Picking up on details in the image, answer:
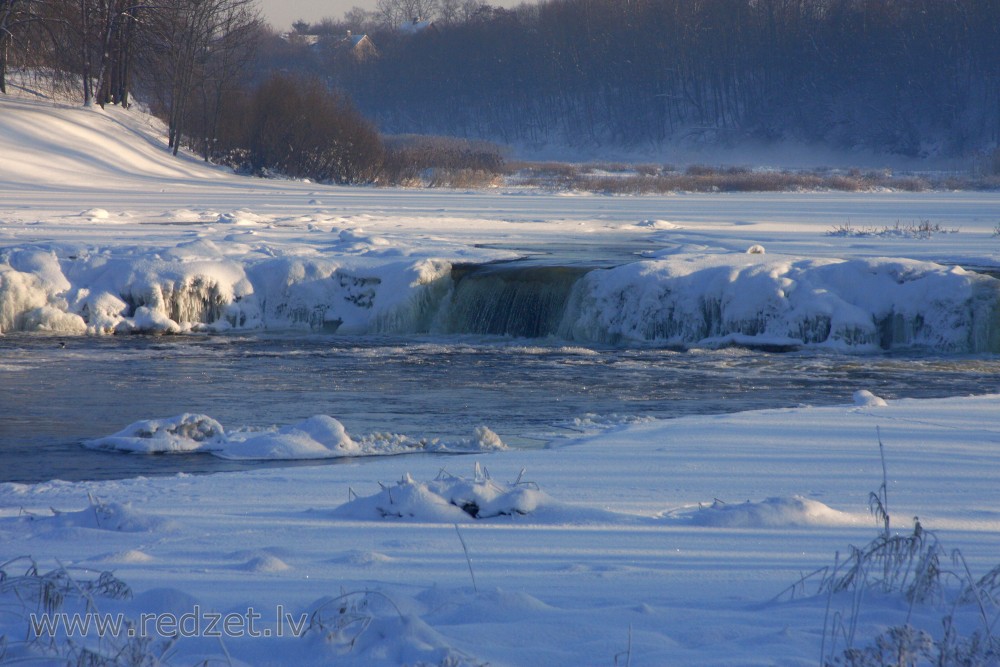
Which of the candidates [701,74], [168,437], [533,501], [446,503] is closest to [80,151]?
[168,437]

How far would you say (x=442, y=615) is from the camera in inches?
132

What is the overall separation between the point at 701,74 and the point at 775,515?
8516cm

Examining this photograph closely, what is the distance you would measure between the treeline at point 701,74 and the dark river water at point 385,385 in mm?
61744

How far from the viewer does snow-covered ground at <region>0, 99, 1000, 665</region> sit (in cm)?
322

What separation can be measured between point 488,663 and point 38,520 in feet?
9.71

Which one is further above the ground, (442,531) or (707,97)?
(707,97)

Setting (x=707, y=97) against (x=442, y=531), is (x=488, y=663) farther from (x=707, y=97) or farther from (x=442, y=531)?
(x=707, y=97)

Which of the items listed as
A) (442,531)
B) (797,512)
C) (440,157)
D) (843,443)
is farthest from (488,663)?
(440,157)

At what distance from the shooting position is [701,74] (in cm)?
8625

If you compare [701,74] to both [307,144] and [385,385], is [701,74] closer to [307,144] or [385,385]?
[307,144]

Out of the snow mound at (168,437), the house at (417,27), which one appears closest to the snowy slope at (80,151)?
the snow mound at (168,437)

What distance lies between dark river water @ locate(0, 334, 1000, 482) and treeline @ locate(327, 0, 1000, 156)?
203 feet

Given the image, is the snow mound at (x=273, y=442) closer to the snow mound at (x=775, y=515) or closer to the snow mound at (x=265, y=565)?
the snow mound at (x=775, y=515)

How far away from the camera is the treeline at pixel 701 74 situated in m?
72.9
